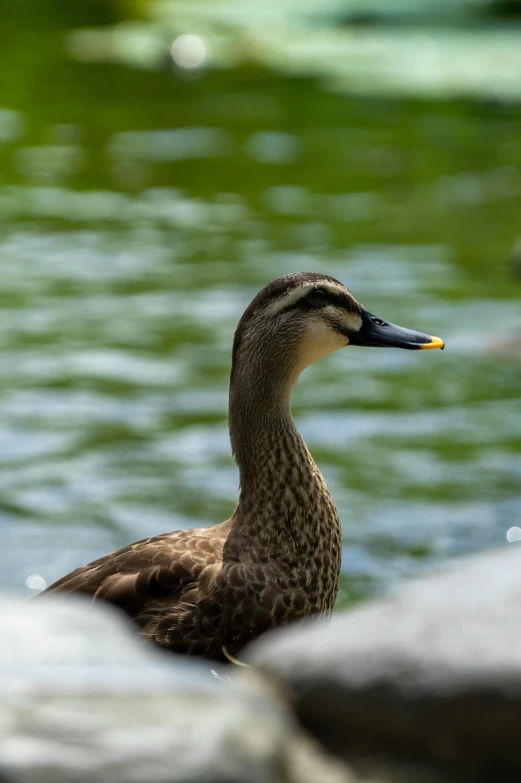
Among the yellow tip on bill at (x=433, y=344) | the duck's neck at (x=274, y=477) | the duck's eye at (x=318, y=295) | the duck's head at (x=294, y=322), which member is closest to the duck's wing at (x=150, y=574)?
the duck's neck at (x=274, y=477)

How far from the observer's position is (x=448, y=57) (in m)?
22.9

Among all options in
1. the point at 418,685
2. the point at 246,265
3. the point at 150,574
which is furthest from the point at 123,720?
the point at 246,265

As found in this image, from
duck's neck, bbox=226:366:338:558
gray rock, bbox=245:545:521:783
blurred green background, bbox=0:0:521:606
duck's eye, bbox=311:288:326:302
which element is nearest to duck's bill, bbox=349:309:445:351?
duck's eye, bbox=311:288:326:302

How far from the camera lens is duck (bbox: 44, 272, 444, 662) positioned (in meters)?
4.69

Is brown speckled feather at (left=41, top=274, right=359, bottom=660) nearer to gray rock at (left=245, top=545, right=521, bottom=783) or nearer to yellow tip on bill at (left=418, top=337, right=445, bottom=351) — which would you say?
yellow tip on bill at (left=418, top=337, right=445, bottom=351)

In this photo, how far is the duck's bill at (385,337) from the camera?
5.24 m

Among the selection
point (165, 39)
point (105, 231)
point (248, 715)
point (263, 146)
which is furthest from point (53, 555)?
point (165, 39)

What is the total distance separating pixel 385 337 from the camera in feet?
17.3

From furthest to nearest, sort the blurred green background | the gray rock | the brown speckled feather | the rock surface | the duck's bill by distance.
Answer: the blurred green background
the duck's bill
the brown speckled feather
the gray rock
the rock surface

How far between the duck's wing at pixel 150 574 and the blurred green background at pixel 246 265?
6.69 ft

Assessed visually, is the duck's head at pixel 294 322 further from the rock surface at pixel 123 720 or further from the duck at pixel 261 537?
the rock surface at pixel 123 720

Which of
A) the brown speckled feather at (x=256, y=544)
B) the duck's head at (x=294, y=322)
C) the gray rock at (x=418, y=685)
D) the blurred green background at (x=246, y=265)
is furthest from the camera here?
the blurred green background at (x=246, y=265)

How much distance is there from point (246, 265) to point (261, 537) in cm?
767

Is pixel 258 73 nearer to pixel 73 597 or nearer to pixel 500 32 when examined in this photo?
pixel 500 32
